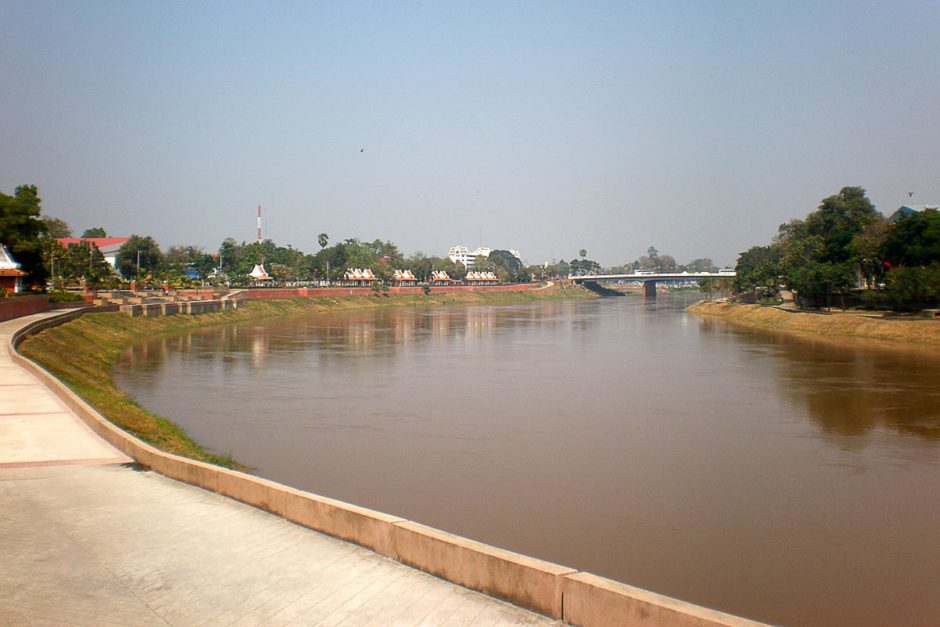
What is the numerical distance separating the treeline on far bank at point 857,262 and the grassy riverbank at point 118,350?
4740cm

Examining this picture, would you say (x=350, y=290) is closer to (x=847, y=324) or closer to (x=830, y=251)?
(x=830, y=251)

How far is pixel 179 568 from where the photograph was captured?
29.3 feet

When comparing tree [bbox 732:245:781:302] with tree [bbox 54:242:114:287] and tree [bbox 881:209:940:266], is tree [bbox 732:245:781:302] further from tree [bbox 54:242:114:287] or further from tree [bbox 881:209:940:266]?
tree [bbox 54:242:114:287]

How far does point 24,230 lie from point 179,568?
163 ft

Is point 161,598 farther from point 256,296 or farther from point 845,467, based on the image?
point 256,296

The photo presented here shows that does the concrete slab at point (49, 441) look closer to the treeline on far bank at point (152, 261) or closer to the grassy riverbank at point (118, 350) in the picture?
the grassy riverbank at point (118, 350)

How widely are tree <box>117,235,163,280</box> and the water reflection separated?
267ft

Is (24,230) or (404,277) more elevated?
(24,230)

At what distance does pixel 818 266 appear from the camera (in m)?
66.4

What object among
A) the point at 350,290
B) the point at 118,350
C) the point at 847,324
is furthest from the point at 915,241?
the point at 350,290

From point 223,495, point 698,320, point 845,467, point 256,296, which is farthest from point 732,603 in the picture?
point 256,296

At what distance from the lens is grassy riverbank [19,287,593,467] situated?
63.5 ft

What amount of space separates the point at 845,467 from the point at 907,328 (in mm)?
38265

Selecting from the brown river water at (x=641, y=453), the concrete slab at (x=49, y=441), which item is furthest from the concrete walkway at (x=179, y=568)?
the brown river water at (x=641, y=453)
